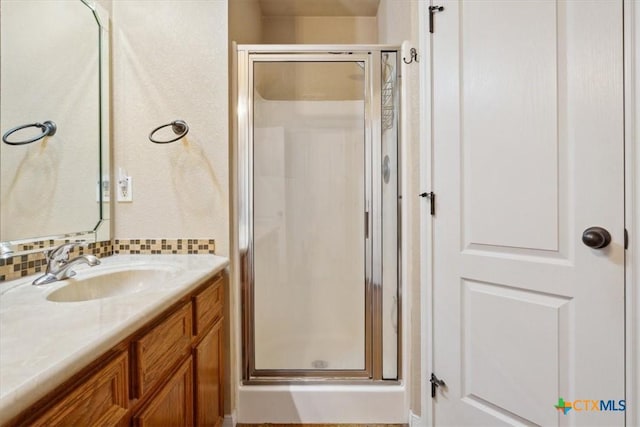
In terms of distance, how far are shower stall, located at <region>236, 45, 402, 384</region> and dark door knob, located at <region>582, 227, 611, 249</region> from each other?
0.76 metres

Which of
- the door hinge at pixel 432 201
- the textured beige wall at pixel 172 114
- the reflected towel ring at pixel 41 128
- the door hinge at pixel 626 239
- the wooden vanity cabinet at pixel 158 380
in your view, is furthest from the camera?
the textured beige wall at pixel 172 114

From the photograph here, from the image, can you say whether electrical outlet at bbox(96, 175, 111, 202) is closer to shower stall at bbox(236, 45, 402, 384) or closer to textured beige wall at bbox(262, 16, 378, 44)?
shower stall at bbox(236, 45, 402, 384)

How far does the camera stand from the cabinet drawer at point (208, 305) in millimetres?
1090

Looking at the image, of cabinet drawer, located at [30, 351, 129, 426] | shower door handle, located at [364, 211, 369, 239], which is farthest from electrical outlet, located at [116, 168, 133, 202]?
shower door handle, located at [364, 211, 369, 239]

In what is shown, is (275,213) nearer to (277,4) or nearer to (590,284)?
(590,284)

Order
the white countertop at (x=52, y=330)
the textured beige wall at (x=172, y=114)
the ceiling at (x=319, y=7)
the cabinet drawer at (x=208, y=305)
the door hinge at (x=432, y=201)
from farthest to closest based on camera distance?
the ceiling at (x=319, y=7) < the textured beige wall at (x=172, y=114) < the door hinge at (x=432, y=201) < the cabinet drawer at (x=208, y=305) < the white countertop at (x=52, y=330)

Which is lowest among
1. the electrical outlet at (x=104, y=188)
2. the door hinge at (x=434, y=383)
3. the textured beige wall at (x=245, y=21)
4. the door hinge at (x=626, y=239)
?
the door hinge at (x=434, y=383)

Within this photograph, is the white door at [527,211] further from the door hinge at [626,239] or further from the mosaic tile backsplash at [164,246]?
the mosaic tile backsplash at [164,246]

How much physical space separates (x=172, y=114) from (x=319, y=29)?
5.04 ft

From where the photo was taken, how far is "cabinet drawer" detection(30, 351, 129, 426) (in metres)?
0.51

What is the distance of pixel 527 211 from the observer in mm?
1061

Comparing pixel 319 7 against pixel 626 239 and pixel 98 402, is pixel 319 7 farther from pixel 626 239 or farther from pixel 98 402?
pixel 98 402

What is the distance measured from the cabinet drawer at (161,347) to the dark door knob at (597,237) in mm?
1294

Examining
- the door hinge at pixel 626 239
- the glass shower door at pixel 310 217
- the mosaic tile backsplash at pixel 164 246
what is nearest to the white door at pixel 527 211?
the door hinge at pixel 626 239
